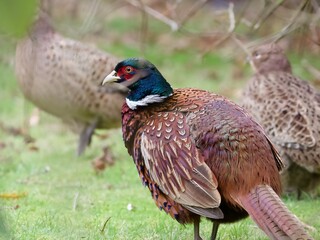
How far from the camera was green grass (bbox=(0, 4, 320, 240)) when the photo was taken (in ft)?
15.8

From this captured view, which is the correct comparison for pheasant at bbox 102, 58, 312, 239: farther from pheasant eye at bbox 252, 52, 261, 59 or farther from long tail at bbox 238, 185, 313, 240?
pheasant eye at bbox 252, 52, 261, 59

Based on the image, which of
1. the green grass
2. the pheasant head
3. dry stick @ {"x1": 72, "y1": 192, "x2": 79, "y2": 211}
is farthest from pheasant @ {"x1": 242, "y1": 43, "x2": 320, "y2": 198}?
dry stick @ {"x1": 72, "y1": 192, "x2": 79, "y2": 211}

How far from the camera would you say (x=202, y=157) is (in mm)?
3912

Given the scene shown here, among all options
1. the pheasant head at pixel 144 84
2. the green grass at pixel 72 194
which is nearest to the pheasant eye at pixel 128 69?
the pheasant head at pixel 144 84

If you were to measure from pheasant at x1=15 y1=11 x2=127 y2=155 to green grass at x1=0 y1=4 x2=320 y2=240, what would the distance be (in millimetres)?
427

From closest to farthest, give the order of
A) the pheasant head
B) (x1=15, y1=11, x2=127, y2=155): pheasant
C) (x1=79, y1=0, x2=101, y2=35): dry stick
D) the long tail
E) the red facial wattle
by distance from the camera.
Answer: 1. the long tail
2. the pheasant head
3. the red facial wattle
4. (x1=79, y1=0, x2=101, y2=35): dry stick
5. (x1=15, y1=11, x2=127, y2=155): pheasant

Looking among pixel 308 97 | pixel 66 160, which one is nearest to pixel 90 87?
pixel 66 160

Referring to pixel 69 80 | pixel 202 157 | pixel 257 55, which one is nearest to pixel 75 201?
pixel 202 157

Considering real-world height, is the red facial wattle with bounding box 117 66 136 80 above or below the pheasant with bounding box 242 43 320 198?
above

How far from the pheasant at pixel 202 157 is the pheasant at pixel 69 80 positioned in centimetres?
329

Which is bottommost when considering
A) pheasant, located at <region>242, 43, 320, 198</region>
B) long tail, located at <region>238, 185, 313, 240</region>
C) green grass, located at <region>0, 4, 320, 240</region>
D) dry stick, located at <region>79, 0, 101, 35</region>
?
green grass, located at <region>0, 4, 320, 240</region>

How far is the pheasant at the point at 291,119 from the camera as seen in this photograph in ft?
18.2

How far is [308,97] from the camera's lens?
19.7 ft

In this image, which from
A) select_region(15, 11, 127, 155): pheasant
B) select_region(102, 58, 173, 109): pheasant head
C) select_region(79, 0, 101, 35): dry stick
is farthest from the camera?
select_region(15, 11, 127, 155): pheasant
